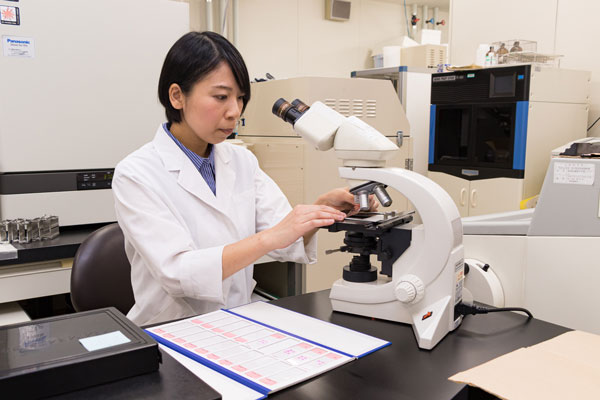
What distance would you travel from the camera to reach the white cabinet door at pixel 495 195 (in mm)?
2473

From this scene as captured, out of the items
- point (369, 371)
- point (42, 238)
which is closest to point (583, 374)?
point (369, 371)

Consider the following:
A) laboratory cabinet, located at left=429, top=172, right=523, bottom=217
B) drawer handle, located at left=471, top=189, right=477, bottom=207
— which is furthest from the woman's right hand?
drawer handle, located at left=471, top=189, right=477, bottom=207

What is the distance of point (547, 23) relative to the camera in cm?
292

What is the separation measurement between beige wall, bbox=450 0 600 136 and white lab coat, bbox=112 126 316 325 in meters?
2.15

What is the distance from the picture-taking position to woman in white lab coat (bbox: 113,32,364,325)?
3.58 ft

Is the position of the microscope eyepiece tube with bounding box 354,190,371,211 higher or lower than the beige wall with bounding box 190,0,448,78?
lower

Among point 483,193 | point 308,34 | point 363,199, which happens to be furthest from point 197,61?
point 308,34

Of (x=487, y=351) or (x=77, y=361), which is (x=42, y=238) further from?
Answer: (x=487, y=351)

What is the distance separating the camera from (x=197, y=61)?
1.21 m

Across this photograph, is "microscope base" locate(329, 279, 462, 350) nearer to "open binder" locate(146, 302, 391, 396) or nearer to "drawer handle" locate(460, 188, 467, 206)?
"open binder" locate(146, 302, 391, 396)

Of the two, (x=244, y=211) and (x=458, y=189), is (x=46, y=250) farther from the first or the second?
(x=458, y=189)

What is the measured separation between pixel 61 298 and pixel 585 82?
2.72 meters

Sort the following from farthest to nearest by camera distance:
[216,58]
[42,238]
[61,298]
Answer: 1. [61,298]
2. [42,238]
3. [216,58]

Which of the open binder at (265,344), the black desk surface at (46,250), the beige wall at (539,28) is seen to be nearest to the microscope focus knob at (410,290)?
the open binder at (265,344)
